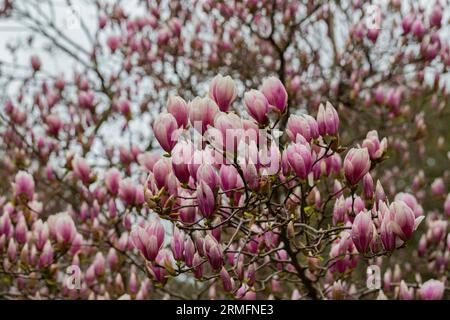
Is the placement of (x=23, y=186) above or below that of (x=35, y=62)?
below

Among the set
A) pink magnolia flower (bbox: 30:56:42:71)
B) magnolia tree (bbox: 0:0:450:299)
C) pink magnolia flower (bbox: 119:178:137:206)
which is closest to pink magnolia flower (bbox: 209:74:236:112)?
magnolia tree (bbox: 0:0:450:299)

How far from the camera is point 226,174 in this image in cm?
179

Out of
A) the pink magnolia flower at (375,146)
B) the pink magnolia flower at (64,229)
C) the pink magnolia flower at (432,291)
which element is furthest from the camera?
the pink magnolia flower at (64,229)

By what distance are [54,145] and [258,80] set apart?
70.5 inches

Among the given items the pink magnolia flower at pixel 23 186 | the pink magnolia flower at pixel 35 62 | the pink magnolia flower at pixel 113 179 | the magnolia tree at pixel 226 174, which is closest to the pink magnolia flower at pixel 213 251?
the magnolia tree at pixel 226 174

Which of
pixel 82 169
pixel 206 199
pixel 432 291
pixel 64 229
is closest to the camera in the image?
pixel 206 199

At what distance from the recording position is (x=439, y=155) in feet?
46.2

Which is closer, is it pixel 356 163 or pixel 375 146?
pixel 356 163

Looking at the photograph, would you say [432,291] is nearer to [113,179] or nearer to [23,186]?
[113,179]

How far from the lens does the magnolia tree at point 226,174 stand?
177 cm

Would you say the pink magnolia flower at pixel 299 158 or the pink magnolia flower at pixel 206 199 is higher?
the pink magnolia flower at pixel 299 158

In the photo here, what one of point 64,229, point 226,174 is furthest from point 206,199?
point 64,229

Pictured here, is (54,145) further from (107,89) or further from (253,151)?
(253,151)

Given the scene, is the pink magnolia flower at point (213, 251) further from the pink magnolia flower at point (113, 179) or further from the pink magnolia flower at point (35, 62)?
the pink magnolia flower at point (35, 62)
